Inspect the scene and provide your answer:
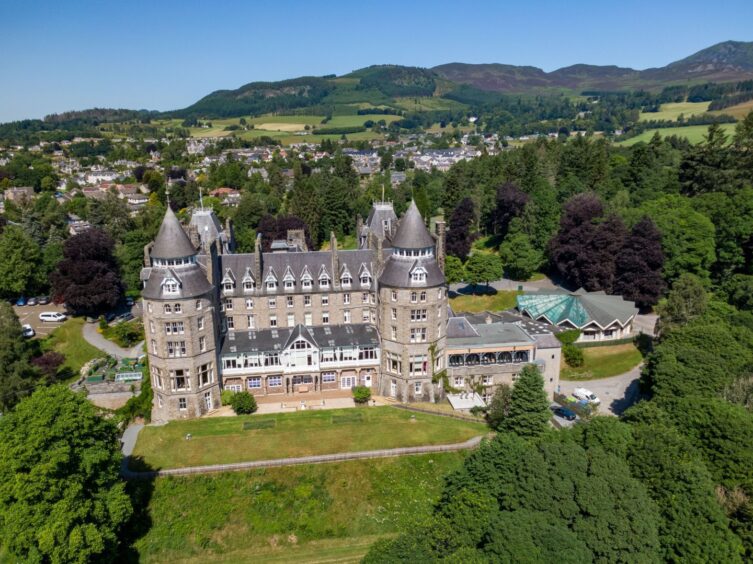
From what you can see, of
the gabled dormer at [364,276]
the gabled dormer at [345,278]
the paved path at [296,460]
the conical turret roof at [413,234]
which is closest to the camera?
the paved path at [296,460]

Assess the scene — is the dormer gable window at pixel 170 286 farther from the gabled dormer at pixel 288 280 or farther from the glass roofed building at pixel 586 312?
the glass roofed building at pixel 586 312

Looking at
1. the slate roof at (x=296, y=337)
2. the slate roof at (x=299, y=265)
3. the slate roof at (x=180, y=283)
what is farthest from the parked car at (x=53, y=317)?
the slate roof at (x=180, y=283)

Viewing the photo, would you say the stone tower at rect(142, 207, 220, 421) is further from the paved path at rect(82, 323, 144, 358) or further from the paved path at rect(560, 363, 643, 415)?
the paved path at rect(560, 363, 643, 415)

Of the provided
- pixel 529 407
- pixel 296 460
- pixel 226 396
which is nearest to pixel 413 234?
pixel 529 407

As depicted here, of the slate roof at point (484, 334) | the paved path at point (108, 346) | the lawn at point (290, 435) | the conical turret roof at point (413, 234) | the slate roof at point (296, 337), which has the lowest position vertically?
the lawn at point (290, 435)

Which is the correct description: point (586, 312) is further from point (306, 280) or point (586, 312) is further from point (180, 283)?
point (180, 283)

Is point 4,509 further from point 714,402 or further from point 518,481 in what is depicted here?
point 714,402

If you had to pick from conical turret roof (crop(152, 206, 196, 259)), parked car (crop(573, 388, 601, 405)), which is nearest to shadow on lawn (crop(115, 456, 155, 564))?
conical turret roof (crop(152, 206, 196, 259))

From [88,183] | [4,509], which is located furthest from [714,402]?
[88,183]
